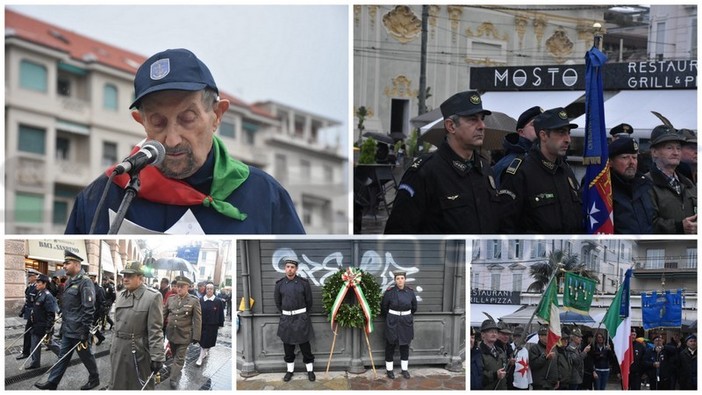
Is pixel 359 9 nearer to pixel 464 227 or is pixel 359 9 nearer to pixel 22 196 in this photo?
pixel 464 227

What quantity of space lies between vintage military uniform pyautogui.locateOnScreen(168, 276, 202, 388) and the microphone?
88 cm

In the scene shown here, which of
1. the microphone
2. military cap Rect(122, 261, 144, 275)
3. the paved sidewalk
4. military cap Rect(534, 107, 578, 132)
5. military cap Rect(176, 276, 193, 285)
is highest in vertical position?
military cap Rect(534, 107, 578, 132)

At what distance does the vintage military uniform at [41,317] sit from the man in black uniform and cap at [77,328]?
0.22ft

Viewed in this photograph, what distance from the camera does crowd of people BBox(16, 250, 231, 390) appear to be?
481cm

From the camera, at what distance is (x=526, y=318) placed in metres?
5.00

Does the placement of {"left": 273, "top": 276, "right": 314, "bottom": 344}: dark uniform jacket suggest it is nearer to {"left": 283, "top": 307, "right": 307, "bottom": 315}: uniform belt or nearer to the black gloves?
{"left": 283, "top": 307, "right": 307, "bottom": 315}: uniform belt

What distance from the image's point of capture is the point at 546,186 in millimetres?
4617

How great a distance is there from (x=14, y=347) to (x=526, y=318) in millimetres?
2986

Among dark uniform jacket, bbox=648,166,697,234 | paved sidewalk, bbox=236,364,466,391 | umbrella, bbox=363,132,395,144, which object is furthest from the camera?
paved sidewalk, bbox=236,364,466,391

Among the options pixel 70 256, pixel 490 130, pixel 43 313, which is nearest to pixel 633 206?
pixel 490 130

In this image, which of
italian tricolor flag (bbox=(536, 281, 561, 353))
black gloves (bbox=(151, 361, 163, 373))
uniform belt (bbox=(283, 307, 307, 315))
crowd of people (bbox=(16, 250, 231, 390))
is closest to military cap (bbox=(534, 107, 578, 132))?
italian tricolor flag (bbox=(536, 281, 561, 353))

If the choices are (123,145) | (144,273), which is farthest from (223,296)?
(123,145)

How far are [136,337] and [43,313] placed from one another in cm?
55

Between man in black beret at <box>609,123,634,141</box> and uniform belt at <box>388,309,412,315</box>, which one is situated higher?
man in black beret at <box>609,123,634,141</box>
